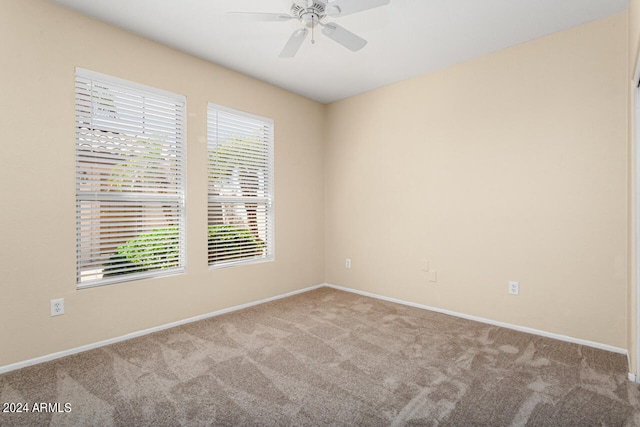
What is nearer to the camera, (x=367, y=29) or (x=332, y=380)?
(x=332, y=380)

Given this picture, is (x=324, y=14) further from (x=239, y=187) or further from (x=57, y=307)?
(x=57, y=307)

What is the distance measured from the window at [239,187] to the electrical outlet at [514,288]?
103 inches

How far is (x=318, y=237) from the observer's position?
4719 mm

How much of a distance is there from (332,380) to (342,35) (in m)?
2.34

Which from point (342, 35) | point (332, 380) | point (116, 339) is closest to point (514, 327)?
point (332, 380)

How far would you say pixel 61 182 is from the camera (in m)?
2.52

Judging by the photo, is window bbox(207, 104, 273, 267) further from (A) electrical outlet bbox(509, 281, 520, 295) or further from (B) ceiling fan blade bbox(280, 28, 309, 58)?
(A) electrical outlet bbox(509, 281, 520, 295)

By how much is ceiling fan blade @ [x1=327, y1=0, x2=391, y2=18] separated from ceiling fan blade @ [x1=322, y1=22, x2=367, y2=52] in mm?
91

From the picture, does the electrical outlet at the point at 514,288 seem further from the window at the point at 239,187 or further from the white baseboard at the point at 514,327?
the window at the point at 239,187

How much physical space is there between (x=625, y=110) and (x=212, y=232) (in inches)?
149

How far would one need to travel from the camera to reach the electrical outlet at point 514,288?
306 cm

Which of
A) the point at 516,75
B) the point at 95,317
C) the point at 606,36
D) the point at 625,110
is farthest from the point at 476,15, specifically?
the point at 95,317

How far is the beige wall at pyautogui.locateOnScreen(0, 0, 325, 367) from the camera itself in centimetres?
230

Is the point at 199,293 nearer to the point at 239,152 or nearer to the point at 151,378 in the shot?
the point at 151,378
